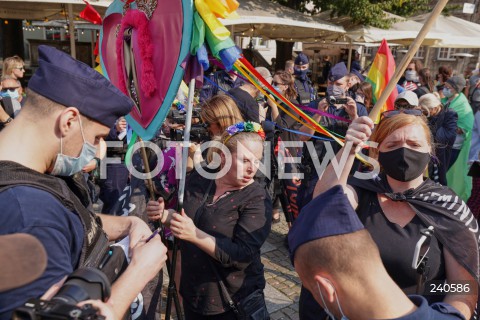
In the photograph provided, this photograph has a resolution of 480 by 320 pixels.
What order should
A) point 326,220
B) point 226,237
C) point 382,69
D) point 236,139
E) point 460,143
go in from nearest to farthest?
1. point 326,220
2. point 226,237
3. point 236,139
4. point 382,69
5. point 460,143

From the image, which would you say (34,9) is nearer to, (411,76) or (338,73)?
(338,73)

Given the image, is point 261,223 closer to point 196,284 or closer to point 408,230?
point 196,284

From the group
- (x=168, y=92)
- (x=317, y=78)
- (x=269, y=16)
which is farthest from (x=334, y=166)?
(x=317, y=78)

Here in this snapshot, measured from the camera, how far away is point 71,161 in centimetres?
151

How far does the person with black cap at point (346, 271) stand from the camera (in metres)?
1.23

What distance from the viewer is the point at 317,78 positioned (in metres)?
17.3

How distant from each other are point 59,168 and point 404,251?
5.15 ft

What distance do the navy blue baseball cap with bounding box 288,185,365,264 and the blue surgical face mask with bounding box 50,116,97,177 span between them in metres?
0.86

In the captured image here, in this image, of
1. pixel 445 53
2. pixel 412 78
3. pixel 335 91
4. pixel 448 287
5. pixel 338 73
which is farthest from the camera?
pixel 445 53

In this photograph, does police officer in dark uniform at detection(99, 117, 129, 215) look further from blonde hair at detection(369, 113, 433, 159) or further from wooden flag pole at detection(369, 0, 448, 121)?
wooden flag pole at detection(369, 0, 448, 121)

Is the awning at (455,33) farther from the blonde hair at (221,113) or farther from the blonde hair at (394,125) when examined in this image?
the blonde hair at (394,125)

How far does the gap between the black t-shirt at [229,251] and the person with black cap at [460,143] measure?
433cm

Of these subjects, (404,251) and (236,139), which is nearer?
(404,251)

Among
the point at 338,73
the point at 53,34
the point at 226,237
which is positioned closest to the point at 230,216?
the point at 226,237
